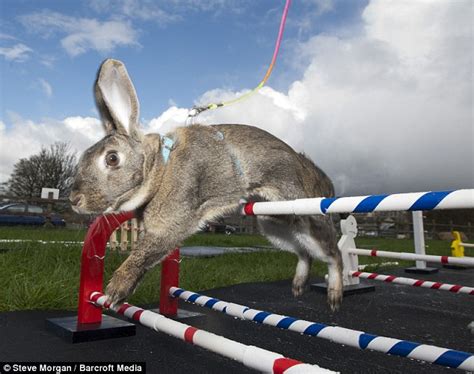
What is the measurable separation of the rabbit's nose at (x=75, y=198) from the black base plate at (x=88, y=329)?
1078mm

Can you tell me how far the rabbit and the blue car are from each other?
16.5 metres

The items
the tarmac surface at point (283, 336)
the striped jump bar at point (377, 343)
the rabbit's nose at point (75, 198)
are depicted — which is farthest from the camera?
the tarmac surface at point (283, 336)

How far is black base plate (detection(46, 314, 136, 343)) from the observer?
8.30ft

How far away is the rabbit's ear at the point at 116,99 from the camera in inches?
70.7

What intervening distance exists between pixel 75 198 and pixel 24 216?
17156 mm

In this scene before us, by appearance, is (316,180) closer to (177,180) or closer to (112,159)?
(177,180)

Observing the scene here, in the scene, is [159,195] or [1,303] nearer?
[159,195]

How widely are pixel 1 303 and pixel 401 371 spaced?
2.72 meters

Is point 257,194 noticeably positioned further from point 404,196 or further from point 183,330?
point 404,196

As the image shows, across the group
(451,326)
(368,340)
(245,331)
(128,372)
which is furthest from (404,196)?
(451,326)

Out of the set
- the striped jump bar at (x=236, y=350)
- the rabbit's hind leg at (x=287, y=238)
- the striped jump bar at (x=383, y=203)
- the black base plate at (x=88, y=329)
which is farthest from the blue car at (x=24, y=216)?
the striped jump bar at (x=383, y=203)

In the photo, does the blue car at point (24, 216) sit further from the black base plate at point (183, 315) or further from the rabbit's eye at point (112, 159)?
the rabbit's eye at point (112, 159)

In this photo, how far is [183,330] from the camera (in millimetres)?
1796

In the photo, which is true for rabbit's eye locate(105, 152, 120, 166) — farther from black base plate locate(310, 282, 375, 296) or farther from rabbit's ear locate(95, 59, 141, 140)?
black base plate locate(310, 282, 375, 296)
